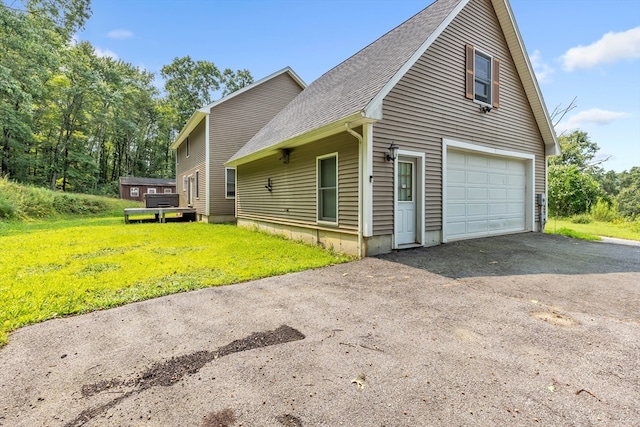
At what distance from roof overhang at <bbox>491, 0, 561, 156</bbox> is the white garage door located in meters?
1.21

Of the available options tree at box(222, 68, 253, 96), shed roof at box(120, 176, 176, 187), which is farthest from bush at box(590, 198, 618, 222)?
shed roof at box(120, 176, 176, 187)

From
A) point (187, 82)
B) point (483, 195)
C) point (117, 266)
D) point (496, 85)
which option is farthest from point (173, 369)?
point (187, 82)

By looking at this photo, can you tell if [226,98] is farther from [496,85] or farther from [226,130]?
[496,85]

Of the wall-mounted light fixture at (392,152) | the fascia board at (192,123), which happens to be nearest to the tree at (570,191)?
the wall-mounted light fixture at (392,152)

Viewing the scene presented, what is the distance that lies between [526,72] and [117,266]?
11211 mm

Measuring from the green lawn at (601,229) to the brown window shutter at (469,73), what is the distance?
543cm

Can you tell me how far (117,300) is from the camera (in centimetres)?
377

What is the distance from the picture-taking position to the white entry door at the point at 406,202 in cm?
651

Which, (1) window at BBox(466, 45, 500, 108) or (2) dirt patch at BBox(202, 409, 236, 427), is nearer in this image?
(2) dirt patch at BBox(202, 409, 236, 427)

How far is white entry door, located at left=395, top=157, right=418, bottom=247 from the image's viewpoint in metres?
6.51

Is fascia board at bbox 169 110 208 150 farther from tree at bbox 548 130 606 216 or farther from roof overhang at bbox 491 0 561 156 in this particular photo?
tree at bbox 548 130 606 216

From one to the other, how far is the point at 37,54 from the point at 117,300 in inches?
736

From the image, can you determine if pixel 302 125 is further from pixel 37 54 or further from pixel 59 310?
pixel 37 54

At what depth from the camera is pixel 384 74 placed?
20.4ft
